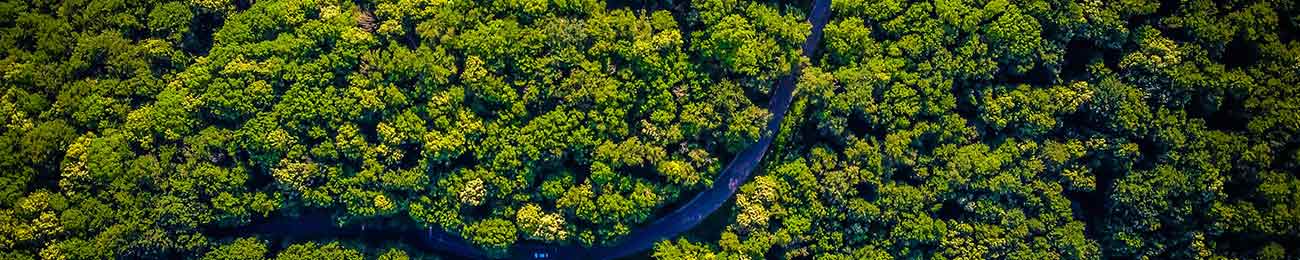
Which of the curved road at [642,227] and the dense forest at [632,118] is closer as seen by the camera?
the dense forest at [632,118]

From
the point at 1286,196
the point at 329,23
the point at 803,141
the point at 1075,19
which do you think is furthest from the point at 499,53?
the point at 1286,196

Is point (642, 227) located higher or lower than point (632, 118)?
lower

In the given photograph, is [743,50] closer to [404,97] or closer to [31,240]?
[404,97]

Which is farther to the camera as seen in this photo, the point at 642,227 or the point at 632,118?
the point at 642,227

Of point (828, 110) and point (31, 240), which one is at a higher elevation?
point (828, 110)
